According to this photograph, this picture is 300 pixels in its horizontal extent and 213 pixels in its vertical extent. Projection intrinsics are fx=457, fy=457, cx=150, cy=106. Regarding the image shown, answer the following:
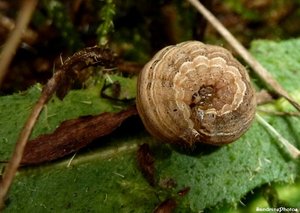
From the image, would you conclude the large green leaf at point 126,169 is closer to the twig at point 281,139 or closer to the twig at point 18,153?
the twig at point 281,139

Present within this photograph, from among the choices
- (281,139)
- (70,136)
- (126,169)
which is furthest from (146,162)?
(281,139)

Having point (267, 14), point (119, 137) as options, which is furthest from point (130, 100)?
point (267, 14)

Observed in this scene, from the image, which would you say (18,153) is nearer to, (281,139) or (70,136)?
(70,136)

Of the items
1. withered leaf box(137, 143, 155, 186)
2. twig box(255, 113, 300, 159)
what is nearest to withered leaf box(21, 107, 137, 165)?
withered leaf box(137, 143, 155, 186)

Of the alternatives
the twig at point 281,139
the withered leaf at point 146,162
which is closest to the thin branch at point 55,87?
the withered leaf at point 146,162

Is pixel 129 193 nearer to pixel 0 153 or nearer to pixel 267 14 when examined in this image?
pixel 0 153
